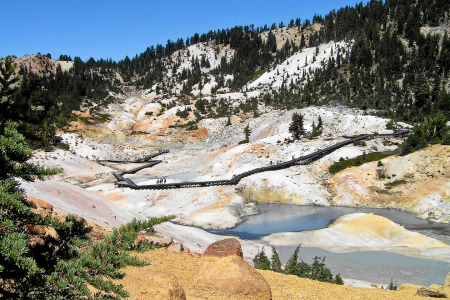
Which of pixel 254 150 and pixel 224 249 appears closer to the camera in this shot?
pixel 224 249

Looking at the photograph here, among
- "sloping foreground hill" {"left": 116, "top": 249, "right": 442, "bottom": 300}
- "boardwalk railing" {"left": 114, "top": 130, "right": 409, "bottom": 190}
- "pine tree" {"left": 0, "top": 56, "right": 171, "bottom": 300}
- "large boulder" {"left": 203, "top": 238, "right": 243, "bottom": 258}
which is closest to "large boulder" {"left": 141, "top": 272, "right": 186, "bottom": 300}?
"sloping foreground hill" {"left": 116, "top": 249, "right": 442, "bottom": 300}

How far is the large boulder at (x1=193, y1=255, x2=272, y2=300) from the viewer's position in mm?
11297

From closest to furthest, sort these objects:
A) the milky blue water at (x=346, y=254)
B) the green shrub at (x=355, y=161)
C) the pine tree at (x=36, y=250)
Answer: the pine tree at (x=36, y=250)
the milky blue water at (x=346, y=254)
the green shrub at (x=355, y=161)

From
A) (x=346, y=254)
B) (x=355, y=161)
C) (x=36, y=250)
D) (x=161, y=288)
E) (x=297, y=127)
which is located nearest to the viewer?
(x=36, y=250)

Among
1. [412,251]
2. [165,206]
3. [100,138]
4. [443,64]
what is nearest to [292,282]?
[412,251]

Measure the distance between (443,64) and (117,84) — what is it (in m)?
159

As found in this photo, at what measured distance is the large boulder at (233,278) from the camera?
37.1 feet

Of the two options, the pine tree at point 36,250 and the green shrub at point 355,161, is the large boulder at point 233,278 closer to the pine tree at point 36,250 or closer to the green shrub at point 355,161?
the pine tree at point 36,250

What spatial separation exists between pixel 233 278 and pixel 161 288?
2.90 m

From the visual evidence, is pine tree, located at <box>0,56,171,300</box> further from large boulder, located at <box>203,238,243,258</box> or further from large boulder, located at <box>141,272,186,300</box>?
large boulder, located at <box>203,238,243,258</box>

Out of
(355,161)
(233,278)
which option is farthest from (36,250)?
(355,161)

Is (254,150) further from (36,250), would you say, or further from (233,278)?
(36,250)

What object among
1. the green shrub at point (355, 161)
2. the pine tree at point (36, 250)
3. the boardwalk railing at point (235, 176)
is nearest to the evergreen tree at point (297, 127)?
the boardwalk railing at point (235, 176)

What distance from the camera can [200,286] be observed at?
39.2 ft
